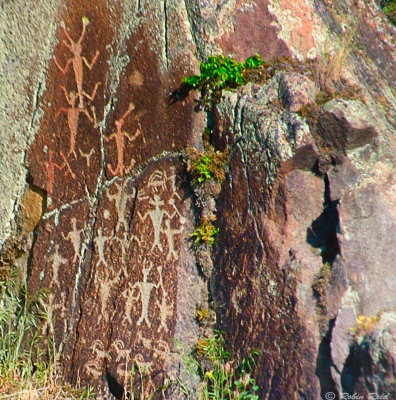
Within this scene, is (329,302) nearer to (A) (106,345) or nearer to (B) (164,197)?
(B) (164,197)

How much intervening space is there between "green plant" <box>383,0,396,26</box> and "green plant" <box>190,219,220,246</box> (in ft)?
9.57

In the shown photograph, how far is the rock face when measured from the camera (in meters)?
2.70

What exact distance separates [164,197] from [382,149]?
1.14 metres

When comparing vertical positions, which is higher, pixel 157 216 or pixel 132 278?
pixel 157 216

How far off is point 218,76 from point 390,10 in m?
2.65

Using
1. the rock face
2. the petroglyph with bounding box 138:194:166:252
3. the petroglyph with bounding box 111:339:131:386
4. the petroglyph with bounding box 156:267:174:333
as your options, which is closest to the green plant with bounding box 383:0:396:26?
the rock face

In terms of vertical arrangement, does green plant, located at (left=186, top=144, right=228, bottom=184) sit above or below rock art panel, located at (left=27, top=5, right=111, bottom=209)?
below

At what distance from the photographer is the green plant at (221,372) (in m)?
2.81

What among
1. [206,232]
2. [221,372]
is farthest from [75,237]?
[221,372]

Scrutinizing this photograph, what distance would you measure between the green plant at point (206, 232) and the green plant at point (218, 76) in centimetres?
63

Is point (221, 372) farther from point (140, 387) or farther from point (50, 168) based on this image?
point (50, 168)

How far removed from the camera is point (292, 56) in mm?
3127

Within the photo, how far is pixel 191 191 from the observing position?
124 inches

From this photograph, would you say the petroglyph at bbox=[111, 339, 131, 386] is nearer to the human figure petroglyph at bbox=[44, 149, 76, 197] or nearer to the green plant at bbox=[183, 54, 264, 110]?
the human figure petroglyph at bbox=[44, 149, 76, 197]
